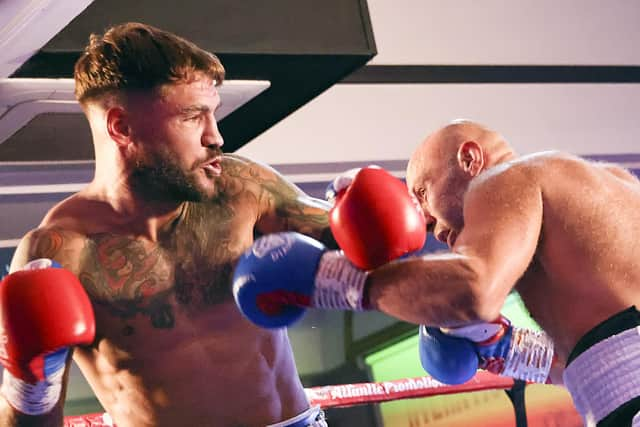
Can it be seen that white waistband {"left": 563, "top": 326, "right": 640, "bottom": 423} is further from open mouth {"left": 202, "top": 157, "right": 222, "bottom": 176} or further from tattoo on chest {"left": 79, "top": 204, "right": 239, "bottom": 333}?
open mouth {"left": 202, "top": 157, "right": 222, "bottom": 176}

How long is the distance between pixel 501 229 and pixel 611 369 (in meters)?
0.34

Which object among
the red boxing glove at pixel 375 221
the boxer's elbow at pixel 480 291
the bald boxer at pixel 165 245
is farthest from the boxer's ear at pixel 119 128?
the boxer's elbow at pixel 480 291

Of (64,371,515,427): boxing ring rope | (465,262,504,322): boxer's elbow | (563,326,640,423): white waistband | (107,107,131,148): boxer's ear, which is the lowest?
(64,371,515,427): boxing ring rope

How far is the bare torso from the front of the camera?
5.44ft

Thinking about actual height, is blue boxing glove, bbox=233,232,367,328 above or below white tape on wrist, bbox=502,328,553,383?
above

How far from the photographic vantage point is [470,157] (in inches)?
76.4

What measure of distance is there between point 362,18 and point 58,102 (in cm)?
94

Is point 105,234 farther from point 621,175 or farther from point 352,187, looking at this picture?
point 621,175

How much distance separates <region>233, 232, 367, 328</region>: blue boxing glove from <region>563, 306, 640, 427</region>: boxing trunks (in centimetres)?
41

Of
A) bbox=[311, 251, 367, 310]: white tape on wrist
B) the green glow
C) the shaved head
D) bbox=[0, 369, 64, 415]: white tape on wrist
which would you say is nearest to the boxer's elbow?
bbox=[311, 251, 367, 310]: white tape on wrist

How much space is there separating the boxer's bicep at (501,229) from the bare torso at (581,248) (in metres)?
0.05

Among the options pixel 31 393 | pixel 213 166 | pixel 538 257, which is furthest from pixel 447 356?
pixel 31 393

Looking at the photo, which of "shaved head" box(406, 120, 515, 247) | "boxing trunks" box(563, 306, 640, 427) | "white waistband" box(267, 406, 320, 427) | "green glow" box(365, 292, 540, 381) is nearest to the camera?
"boxing trunks" box(563, 306, 640, 427)

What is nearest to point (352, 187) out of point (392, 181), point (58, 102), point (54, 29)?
point (392, 181)
